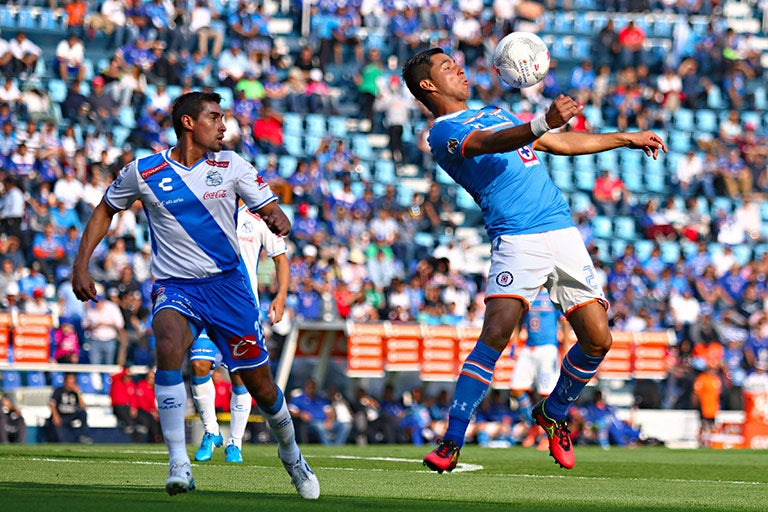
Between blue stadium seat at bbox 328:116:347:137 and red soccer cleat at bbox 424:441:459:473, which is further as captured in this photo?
blue stadium seat at bbox 328:116:347:137

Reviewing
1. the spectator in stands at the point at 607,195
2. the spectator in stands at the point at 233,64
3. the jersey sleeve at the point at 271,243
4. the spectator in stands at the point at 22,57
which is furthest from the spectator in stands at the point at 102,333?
the spectator in stands at the point at 607,195

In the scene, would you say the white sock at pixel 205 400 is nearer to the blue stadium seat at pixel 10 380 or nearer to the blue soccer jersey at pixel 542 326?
the blue soccer jersey at pixel 542 326

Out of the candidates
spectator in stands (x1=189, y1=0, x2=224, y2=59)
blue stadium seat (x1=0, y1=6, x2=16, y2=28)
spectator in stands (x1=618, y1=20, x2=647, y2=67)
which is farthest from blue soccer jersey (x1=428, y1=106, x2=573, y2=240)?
spectator in stands (x1=618, y1=20, x2=647, y2=67)

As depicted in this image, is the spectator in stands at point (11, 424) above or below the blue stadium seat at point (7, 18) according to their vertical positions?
below

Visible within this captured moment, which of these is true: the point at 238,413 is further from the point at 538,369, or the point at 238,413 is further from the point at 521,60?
the point at 538,369

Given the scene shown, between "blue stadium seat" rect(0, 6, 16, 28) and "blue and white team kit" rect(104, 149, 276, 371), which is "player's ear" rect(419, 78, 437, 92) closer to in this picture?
"blue and white team kit" rect(104, 149, 276, 371)

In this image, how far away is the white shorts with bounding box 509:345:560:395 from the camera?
15.4 m

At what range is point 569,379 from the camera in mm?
9125

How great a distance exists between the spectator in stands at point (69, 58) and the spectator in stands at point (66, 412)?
8953 mm

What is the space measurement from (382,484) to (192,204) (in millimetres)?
2473

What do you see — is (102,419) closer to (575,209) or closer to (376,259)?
(376,259)

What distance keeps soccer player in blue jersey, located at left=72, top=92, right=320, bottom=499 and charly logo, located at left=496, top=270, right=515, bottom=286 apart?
1.53 meters

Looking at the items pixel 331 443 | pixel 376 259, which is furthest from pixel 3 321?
pixel 376 259

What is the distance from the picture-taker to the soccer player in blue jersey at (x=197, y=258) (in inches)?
308
